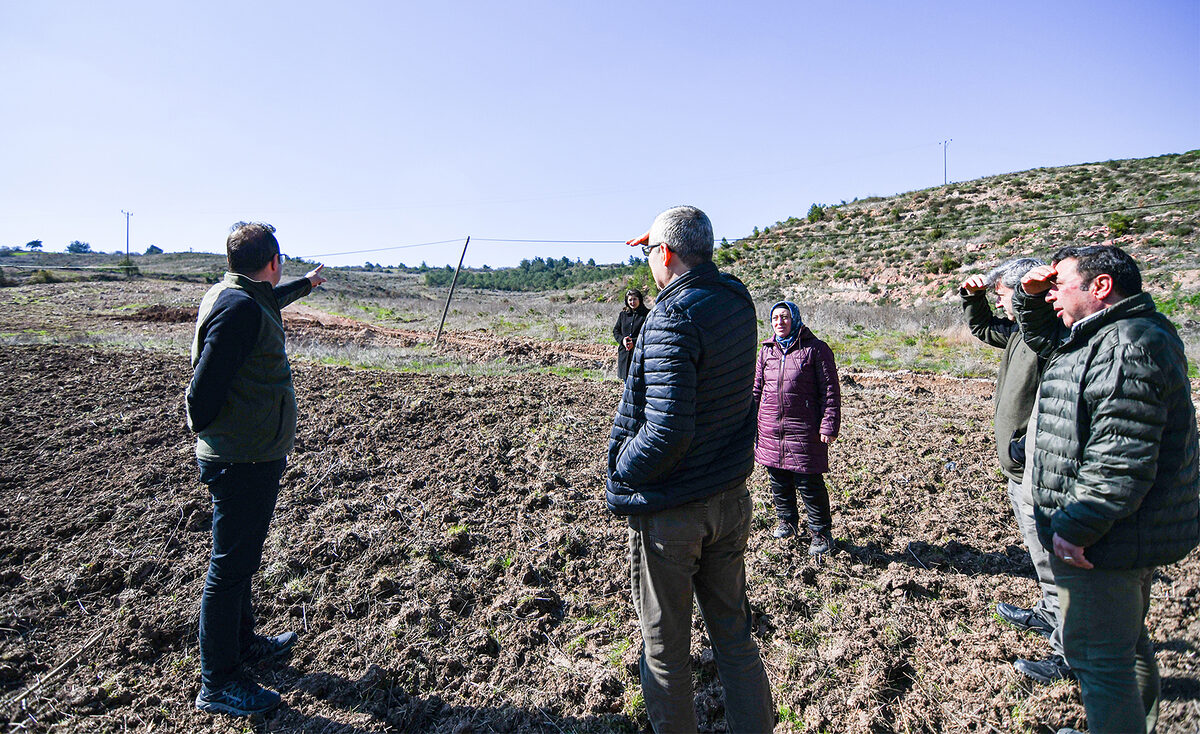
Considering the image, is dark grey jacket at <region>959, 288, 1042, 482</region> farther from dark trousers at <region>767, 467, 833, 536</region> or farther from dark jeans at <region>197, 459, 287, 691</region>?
dark jeans at <region>197, 459, 287, 691</region>

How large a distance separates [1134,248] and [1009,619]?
28.4 metres

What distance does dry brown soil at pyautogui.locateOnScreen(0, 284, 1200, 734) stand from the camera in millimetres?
2832

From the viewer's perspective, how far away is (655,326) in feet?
6.70

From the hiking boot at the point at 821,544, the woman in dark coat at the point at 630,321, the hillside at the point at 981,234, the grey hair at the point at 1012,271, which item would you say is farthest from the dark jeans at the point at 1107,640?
the hillside at the point at 981,234

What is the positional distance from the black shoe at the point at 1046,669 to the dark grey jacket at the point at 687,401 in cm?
188

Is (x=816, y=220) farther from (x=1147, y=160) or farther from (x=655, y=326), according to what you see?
(x=655, y=326)

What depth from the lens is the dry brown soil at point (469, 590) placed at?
2.83 m

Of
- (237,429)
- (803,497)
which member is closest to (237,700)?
(237,429)

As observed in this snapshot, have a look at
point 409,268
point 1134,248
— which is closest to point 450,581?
point 1134,248

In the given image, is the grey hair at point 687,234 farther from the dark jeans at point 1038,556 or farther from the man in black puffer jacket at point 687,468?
the dark jeans at point 1038,556

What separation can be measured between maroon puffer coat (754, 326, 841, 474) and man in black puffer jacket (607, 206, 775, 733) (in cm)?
188

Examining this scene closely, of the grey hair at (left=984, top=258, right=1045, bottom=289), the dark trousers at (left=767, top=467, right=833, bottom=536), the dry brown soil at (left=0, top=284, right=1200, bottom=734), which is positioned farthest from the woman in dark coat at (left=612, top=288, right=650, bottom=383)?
the grey hair at (left=984, top=258, right=1045, bottom=289)

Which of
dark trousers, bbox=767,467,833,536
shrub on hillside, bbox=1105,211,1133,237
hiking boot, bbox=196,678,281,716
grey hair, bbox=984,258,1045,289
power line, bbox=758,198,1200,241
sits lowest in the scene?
hiking boot, bbox=196,678,281,716

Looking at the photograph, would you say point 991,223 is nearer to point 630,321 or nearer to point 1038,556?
point 630,321
